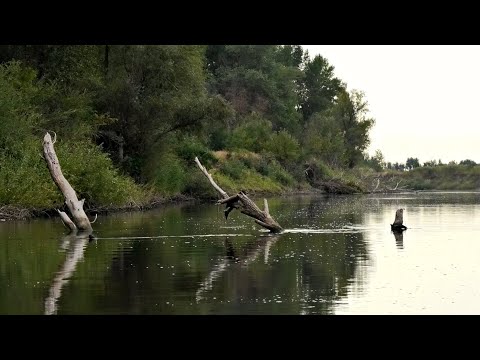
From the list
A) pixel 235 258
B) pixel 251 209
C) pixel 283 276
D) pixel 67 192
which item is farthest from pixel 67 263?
pixel 67 192

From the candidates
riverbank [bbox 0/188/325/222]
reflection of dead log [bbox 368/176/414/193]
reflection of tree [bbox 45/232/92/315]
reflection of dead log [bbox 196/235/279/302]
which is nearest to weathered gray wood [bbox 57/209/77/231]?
reflection of tree [bbox 45/232/92/315]

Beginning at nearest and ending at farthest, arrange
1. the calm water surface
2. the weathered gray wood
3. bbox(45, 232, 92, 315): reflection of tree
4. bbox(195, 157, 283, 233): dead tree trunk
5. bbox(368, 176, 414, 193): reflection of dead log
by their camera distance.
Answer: the calm water surface, bbox(45, 232, 92, 315): reflection of tree, bbox(195, 157, 283, 233): dead tree trunk, the weathered gray wood, bbox(368, 176, 414, 193): reflection of dead log

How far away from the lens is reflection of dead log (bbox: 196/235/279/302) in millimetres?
17453

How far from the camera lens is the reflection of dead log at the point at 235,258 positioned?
1745 cm

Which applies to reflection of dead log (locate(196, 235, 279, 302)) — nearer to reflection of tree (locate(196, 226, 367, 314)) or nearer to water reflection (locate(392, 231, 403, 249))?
reflection of tree (locate(196, 226, 367, 314))

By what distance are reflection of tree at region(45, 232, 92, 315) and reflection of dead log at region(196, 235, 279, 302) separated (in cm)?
241

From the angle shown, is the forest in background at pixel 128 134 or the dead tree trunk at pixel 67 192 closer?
the dead tree trunk at pixel 67 192

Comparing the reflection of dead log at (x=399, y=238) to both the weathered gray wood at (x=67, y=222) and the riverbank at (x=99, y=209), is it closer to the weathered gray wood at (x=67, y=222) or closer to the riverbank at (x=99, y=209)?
the weathered gray wood at (x=67, y=222)

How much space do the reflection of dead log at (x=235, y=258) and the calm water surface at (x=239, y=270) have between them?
1.2 inches

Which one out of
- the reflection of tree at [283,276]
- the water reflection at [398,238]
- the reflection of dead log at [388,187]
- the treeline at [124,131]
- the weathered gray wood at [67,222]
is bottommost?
the reflection of tree at [283,276]

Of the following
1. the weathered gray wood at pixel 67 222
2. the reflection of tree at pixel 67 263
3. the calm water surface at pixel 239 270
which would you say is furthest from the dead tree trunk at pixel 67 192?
the reflection of tree at pixel 67 263

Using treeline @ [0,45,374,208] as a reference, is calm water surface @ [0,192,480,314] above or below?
below

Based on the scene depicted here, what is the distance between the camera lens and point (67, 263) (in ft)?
69.9
